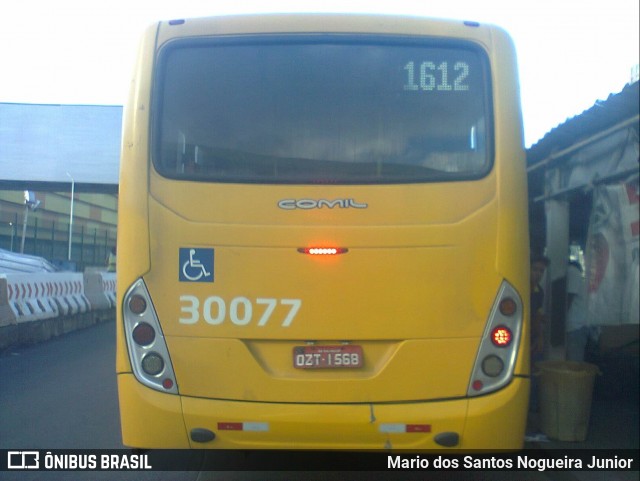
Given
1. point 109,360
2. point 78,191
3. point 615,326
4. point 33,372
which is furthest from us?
point 78,191

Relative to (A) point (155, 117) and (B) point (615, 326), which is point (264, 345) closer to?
(A) point (155, 117)

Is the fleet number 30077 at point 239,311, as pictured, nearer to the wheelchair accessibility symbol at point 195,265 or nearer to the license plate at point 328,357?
the wheelchair accessibility symbol at point 195,265

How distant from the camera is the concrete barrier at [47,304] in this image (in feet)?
45.7

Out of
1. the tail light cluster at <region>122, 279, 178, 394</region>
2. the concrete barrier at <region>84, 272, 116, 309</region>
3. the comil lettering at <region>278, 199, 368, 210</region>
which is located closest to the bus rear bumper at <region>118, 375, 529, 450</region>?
the tail light cluster at <region>122, 279, 178, 394</region>

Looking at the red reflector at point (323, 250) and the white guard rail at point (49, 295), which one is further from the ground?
the red reflector at point (323, 250)

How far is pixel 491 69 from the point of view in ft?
17.2

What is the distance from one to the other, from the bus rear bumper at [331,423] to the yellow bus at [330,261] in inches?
0.4

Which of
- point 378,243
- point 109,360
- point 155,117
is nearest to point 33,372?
point 109,360

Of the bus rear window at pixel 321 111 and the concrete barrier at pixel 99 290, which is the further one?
the concrete barrier at pixel 99 290

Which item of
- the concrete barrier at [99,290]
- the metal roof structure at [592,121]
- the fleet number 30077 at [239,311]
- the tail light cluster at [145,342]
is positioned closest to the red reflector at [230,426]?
the tail light cluster at [145,342]

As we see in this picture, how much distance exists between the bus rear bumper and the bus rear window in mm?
1496

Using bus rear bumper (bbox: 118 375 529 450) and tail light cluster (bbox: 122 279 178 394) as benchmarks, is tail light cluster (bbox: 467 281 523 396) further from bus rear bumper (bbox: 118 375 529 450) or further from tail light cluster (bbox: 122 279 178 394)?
tail light cluster (bbox: 122 279 178 394)

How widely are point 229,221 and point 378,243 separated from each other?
1.00 meters

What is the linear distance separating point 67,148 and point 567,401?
19.6 metres
